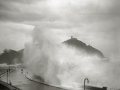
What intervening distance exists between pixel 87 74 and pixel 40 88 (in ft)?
142

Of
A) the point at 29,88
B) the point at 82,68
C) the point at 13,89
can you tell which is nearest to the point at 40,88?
the point at 29,88

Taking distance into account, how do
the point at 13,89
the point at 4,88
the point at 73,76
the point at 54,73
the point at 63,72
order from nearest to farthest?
1. the point at 13,89
2. the point at 4,88
3. the point at 54,73
4. the point at 63,72
5. the point at 73,76

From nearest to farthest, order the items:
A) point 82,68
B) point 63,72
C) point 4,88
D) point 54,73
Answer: point 4,88 < point 54,73 < point 63,72 < point 82,68

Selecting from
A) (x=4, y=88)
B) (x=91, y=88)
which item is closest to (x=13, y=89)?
(x=4, y=88)

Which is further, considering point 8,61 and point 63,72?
→ point 8,61

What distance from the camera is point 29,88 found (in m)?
29.0

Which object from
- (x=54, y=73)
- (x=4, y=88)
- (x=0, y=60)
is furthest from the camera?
(x=0, y=60)

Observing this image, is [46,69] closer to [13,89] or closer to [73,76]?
[73,76]

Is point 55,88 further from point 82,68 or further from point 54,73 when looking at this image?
point 82,68

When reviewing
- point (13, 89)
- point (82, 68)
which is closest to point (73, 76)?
point (82, 68)

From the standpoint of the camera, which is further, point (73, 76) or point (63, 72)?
point (73, 76)

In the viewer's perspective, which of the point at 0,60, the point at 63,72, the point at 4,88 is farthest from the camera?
the point at 0,60

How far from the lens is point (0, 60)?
19950cm

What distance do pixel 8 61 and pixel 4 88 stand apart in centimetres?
17998
